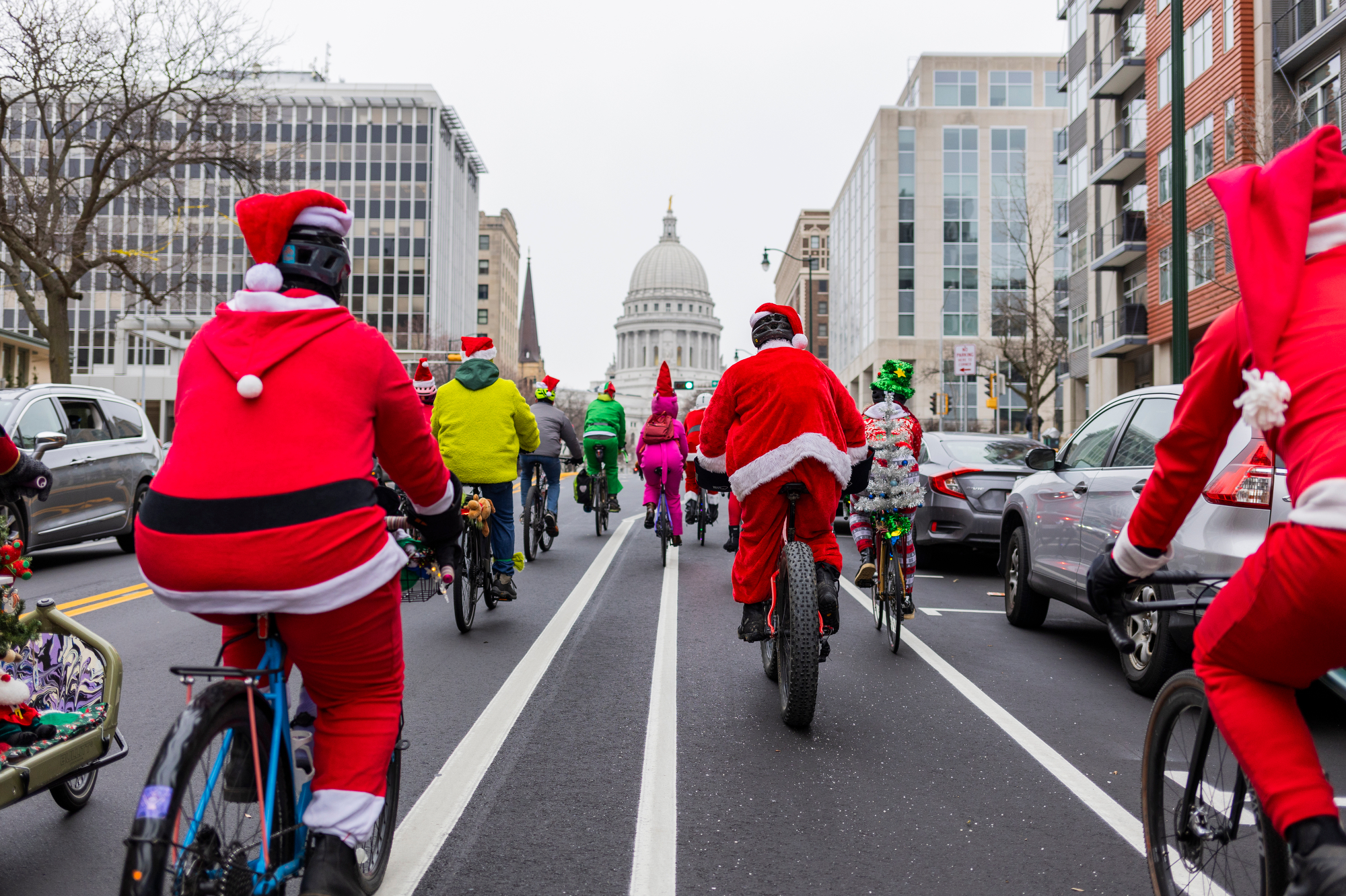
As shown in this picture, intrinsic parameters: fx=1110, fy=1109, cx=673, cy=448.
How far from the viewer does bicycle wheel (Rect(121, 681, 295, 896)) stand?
7.21 feet

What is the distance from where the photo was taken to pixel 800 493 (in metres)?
5.69

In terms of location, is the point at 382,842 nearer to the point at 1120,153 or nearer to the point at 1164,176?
the point at 1164,176

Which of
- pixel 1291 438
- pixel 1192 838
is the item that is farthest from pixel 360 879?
pixel 1291 438

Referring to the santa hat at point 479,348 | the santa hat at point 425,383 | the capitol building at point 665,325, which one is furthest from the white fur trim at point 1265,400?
the capitol building at point 665,325

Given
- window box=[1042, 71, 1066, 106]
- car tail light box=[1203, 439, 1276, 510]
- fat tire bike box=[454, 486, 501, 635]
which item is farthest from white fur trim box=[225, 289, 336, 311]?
window box=[1042, 71, 1066, 106]

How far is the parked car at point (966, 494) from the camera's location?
11438mm

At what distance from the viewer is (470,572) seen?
26.8ft

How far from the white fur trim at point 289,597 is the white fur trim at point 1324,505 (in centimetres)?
202

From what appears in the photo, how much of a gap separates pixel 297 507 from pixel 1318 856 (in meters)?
2.24

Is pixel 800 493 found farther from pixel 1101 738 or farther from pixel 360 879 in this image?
pixel 360 879

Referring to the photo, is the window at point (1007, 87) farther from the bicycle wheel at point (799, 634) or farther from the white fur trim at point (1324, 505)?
the white fur trim at point (1324, 505)

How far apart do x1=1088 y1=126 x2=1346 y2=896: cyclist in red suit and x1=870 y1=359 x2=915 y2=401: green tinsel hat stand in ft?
18.8

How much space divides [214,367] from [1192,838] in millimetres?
2709

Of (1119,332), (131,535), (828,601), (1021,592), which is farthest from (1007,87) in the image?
(828,601)
